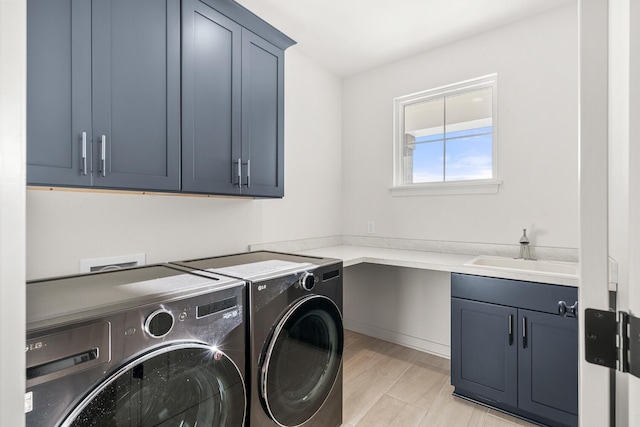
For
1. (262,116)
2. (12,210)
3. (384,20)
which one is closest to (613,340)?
(12,210)

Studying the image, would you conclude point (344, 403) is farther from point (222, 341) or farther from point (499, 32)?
point (499, 32)

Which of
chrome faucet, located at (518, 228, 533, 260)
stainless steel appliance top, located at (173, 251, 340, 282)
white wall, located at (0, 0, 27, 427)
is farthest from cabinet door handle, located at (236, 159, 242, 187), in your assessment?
chrome faucet, located at (518, 228, 533, 260)

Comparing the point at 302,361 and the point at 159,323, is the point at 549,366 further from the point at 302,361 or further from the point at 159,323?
the point at 159,323

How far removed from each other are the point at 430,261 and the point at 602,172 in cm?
181

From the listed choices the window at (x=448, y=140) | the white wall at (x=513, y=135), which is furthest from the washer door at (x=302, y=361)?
the window at (x=448, y=140)

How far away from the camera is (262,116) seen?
6.42 ft

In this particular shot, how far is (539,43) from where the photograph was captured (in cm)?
231

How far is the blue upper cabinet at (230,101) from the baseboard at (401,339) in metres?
1.84

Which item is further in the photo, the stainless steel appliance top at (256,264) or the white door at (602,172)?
the stainless steel appliance top at (256,264)

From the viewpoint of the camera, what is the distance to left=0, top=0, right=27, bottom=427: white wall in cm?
42

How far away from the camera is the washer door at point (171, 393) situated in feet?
2.98

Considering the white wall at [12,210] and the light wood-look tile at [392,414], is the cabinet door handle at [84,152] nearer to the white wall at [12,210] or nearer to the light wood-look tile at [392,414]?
the white wall at [12,210]

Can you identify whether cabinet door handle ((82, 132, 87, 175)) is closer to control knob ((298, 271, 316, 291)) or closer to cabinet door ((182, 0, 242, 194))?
cabinet door ((182, 0, 242, 194))

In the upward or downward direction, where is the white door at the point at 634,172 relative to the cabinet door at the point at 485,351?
upward
